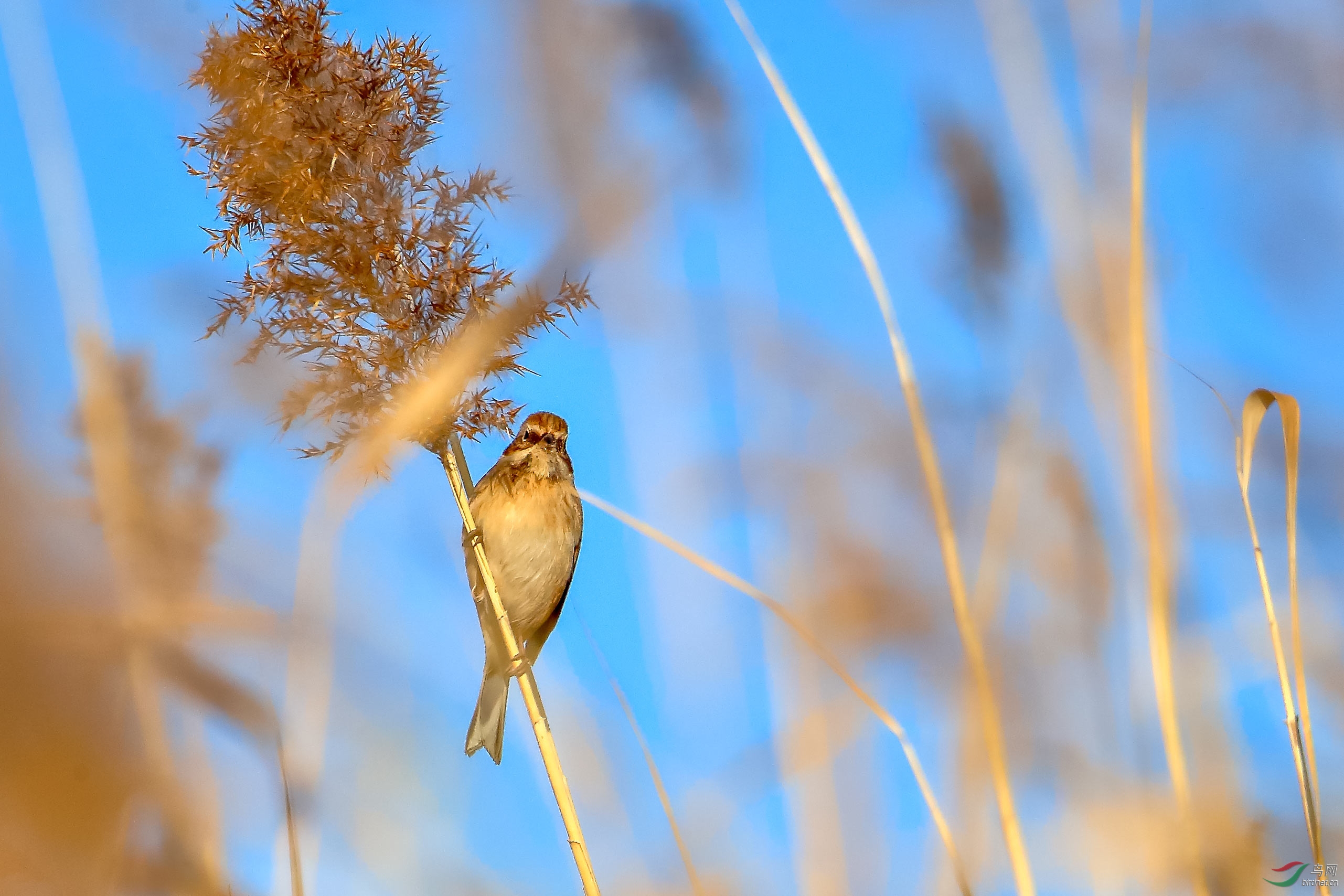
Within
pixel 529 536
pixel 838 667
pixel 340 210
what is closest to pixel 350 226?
pixel 340 210

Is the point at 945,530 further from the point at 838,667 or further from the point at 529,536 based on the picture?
the point at 529,536

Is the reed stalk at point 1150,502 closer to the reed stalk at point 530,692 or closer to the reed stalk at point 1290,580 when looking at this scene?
the reed stalk at point 1290,580

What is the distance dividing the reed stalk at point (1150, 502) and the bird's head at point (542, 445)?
6.50 ft

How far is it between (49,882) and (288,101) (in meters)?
1.21

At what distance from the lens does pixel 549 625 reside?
3744 millimetres

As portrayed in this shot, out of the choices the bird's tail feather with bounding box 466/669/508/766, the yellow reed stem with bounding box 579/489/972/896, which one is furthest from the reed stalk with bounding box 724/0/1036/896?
the bird's tail feather with bounding box 466/669/508/766

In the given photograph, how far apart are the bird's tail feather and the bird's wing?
0.40 m

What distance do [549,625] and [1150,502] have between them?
8.62ft

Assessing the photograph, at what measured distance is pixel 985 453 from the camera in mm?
2209

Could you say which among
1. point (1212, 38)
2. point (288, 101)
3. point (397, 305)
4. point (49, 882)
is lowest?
point (49, 882)

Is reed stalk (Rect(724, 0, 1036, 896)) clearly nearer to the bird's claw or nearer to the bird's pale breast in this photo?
the bird's claw

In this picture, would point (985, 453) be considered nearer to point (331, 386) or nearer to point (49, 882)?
point (331, 386)

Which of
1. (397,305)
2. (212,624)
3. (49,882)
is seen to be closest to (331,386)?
(397,305)

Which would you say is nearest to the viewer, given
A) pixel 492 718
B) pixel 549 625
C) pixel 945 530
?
pixel 945 530
